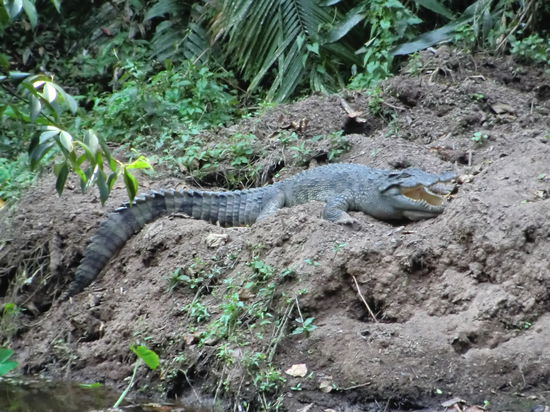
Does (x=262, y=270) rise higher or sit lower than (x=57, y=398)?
higher

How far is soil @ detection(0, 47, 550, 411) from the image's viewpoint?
174 inches

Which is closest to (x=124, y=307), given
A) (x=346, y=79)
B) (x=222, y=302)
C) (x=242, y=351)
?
(x=222, y=302)

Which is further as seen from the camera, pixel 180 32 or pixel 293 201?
pixel 180 32

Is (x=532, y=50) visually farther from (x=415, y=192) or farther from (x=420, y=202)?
(x=420, y=202)

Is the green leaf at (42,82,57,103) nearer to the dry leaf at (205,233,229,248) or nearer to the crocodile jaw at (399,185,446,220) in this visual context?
the dry leaf at (205,233,229,248)

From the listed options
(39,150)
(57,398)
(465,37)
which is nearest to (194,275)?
(57,398)

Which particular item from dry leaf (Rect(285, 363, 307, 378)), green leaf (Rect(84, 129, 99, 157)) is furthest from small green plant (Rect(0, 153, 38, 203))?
green leaf (Rect(84, 129, 99, 157))

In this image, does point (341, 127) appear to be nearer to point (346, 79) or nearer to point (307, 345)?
point (346, 79)

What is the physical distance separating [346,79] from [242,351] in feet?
17.4

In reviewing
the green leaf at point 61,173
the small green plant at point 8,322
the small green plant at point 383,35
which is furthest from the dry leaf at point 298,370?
the small green plant at point 383,35

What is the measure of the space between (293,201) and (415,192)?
115 centimetres

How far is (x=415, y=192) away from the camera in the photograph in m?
6.01

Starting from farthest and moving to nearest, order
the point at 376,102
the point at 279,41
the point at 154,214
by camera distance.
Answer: the point at 279,41 → the point at 376,102 → the point at 154,214

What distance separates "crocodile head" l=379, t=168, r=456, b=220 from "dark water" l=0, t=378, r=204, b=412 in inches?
84.4
